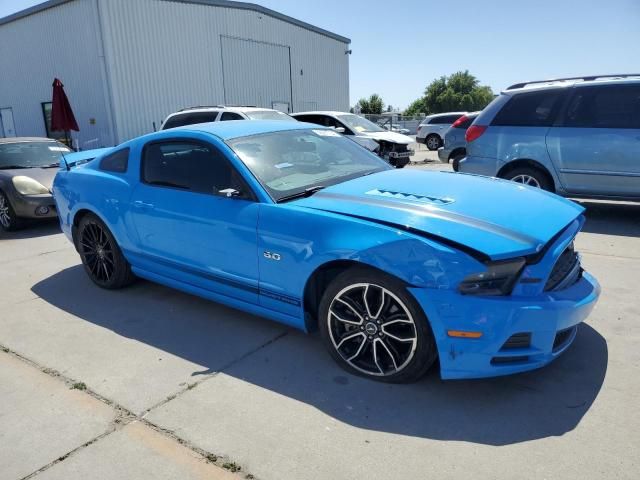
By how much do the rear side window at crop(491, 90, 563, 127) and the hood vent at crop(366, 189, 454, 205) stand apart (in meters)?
4.10

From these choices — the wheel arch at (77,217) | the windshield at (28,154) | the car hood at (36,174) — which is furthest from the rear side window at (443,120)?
the wheel arch at (77,217)

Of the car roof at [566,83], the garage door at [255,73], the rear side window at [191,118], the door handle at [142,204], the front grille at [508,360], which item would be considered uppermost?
the garage door at [255,73]

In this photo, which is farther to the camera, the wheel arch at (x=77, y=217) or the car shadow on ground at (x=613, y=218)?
the car shadow on ground at (x=613, y=218)

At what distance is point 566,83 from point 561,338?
4676 mm

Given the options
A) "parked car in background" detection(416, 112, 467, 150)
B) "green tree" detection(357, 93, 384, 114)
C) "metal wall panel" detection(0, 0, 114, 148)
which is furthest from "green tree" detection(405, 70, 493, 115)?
"metal wall panel" detection(0, 0, 114, 148)

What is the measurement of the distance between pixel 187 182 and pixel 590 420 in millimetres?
3001

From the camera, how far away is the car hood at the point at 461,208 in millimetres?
2516

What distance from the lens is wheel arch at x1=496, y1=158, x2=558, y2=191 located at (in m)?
6.27

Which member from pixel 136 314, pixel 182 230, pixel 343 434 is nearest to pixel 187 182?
pixel 182 230

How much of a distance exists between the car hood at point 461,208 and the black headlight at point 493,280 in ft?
0.20

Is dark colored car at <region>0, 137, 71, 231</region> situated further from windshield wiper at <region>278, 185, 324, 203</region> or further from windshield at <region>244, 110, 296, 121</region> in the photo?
windshield wiper at <region>278, 185, 324, 203</region>

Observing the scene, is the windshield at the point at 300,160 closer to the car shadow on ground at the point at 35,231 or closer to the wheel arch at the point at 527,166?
the wheel arch at the point at 527,166

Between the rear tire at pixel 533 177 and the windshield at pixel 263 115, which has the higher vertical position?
the windshield at pixel 263 115

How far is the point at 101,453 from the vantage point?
2361 millimetres
